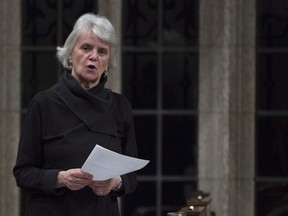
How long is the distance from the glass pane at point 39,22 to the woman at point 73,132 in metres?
6.75

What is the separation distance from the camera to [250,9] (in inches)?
453

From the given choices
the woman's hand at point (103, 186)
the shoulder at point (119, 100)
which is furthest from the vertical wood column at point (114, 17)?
the woman's hand at point (103, 186)

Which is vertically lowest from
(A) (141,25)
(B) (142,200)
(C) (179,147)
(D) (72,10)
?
(B) (142,200)

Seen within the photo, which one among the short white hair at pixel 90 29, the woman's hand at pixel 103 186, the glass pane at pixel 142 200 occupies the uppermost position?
the short white hair at pixel 90 29

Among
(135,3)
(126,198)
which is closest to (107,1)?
(135,3)

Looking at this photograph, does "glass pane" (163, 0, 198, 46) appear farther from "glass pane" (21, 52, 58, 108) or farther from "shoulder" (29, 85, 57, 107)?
"shoulder" (29, 85, 57, 107)

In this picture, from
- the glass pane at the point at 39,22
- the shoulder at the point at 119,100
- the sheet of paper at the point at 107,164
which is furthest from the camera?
the glass pane at the point at 39,22

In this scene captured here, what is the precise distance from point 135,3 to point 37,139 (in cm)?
686

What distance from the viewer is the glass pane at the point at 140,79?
11547 mm

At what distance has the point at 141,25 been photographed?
1159 centimetres
